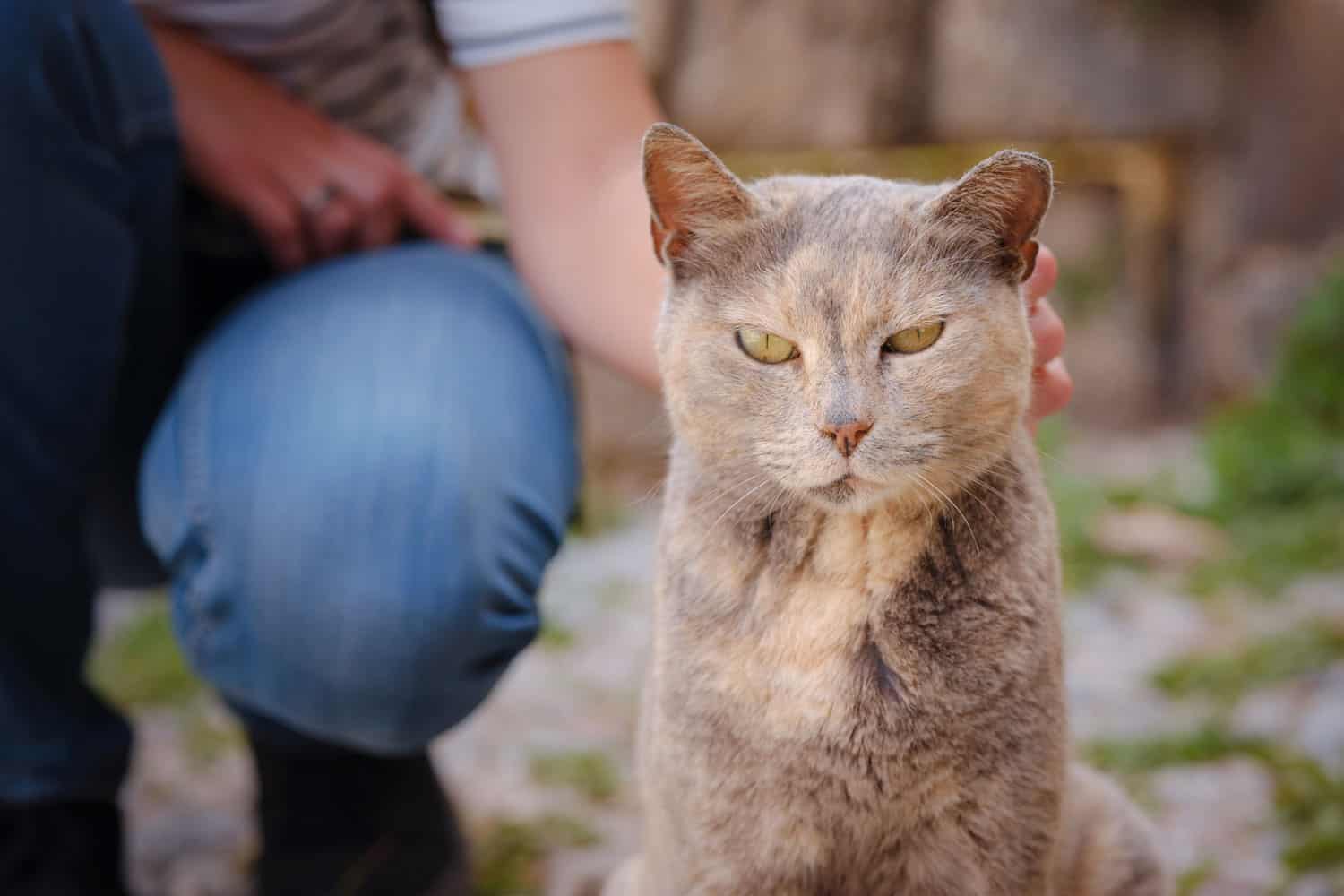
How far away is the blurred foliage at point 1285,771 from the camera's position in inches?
66.8

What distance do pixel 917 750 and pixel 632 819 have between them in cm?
115

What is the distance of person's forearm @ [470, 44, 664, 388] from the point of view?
143 centimetres

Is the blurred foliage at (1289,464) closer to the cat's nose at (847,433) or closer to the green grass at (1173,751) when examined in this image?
the green grass at (1173,751)

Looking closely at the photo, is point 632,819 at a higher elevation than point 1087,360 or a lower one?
higher

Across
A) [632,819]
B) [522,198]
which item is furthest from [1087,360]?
[522,198]

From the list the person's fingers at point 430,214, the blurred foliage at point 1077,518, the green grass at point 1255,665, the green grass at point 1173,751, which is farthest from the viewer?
the blurred foliage at point 1077,518

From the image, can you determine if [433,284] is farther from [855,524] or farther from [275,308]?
[855,524]

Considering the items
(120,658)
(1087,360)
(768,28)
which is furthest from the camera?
(1087,360)

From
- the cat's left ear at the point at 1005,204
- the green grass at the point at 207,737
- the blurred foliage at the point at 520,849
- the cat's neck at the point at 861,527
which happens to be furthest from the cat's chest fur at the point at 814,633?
the green grass at the point at 207,737

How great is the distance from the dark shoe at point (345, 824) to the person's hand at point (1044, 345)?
1.03m

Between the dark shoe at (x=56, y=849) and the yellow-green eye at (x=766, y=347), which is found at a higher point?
the yellow-green eye at (x=766, y=347)

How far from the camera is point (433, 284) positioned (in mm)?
1592

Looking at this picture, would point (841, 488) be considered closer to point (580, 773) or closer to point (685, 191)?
point (685, 191)

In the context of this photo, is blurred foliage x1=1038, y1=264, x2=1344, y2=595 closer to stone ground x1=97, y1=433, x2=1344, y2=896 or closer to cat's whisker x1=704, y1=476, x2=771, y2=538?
stone ground x1=97, y1=433, x2=1344, y2=896
